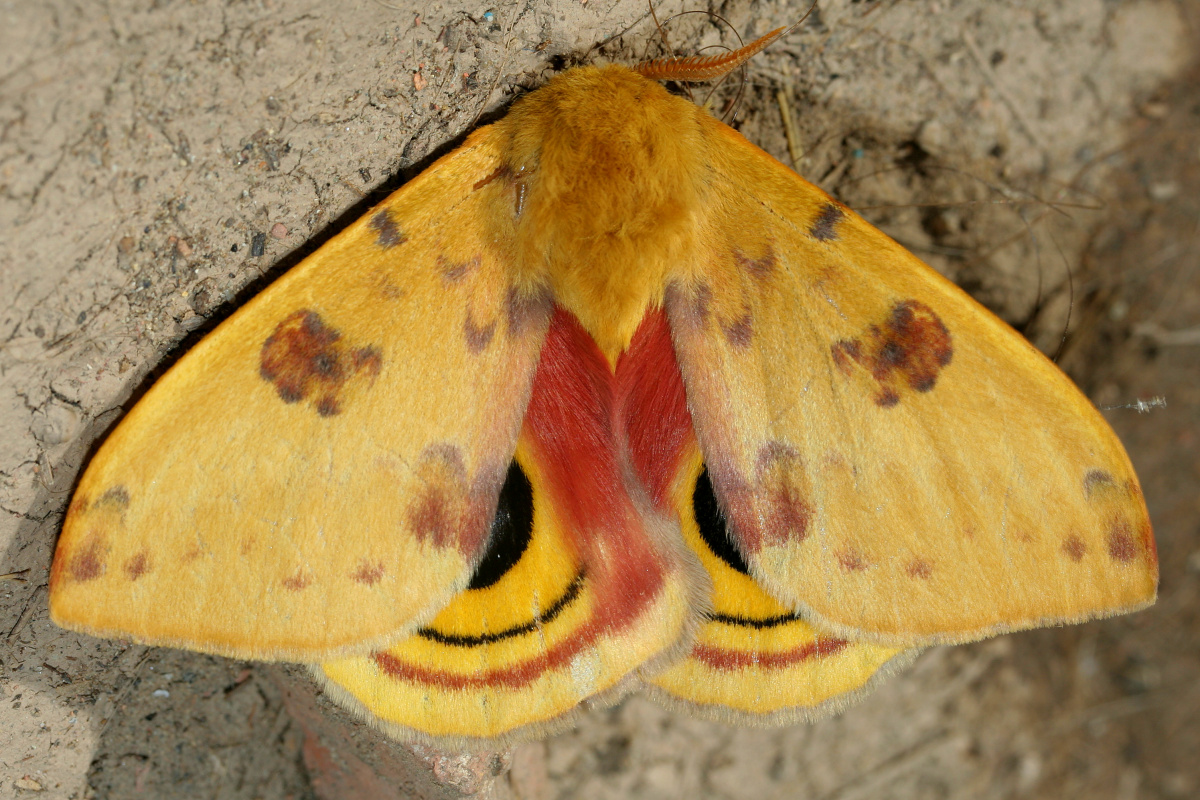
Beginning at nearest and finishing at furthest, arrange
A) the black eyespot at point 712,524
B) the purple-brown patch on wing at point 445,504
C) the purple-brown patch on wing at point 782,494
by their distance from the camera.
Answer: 1. the purple-brown patch on wing at point 445,504
2. the purple-brown patch on wing at point 782,494
3. the black eyespot at point 712,524

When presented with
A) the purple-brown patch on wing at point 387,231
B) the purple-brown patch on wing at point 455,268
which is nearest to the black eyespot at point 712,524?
the purple-brown patch on wing at point 455,268

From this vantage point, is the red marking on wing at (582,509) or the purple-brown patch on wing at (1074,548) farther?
the red marking on wing at (582,509)

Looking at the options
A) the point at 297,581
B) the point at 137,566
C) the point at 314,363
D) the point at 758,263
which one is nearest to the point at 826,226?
the point at 758,263

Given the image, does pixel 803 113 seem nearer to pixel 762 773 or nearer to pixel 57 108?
pixel 57 108

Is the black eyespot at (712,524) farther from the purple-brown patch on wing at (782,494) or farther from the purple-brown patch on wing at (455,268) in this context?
the purple-brown patch on wing at (455,268)

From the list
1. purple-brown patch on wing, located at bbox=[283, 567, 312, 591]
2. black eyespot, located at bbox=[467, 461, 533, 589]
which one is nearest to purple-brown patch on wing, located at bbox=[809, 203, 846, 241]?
black eyespot, located at bbox=[467, 461, 533, 589]

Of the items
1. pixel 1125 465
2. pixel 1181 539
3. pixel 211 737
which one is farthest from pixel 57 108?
pixel 1181 539

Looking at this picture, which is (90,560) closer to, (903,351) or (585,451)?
(585,451)

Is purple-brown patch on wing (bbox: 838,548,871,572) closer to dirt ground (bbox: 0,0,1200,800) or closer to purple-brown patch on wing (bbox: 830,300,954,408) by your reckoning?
purple-brown patch on wing (bbox: 830,300,954,408)
